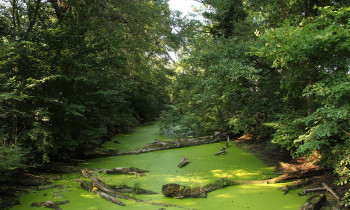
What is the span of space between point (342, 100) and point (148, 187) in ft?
12.2

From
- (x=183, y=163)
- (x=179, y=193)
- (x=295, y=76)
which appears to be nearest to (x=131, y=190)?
(x=179, y=193)

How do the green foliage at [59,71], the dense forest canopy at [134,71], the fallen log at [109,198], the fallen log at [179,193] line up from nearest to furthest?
1. the dense forest canopy at [134,71]
2. the fallen log at [109,198]
3. the fallen log at [179,193]
4. the green foliage at [59,71]

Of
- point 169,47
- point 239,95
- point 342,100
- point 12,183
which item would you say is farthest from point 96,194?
point 169,47

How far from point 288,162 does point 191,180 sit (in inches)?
106

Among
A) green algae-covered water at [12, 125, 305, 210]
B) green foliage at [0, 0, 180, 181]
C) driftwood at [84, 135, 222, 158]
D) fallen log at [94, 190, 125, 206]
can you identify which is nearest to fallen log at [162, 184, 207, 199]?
green algae-covered water at [12, 125, 305, 210]

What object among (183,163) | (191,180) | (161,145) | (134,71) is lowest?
(191,180)

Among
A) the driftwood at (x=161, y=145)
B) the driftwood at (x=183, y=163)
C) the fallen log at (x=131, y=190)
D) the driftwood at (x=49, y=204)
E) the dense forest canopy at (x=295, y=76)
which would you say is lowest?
the fallen log at (x=131, y=190)

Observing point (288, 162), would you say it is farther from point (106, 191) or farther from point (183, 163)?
point (106, 191)

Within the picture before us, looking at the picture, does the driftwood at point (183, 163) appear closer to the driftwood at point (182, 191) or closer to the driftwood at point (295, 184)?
the driftwood at point (182, 191)

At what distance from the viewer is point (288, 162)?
580cm

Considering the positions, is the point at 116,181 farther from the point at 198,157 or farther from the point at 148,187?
the point at 198,157

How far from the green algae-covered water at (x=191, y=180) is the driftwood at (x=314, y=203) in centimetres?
18

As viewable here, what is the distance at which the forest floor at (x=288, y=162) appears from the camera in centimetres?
379

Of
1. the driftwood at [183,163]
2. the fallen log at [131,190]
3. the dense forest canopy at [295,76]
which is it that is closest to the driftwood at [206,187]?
the fallen log at [131,190]
